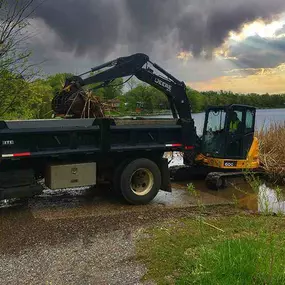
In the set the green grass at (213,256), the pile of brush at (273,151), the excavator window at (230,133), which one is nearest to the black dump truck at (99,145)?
the excavator window at (230,133)

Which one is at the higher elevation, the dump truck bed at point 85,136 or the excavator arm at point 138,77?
the excavator arm at point 138,77

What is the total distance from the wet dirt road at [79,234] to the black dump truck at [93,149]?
0.51 m

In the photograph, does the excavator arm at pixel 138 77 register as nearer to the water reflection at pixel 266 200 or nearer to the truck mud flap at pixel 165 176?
the truck mud flap at pixel 165 176

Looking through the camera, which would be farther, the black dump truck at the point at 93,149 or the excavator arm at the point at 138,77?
the excavator arm at the point at 138,77

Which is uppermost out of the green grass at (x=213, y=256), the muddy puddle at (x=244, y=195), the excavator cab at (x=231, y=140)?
the excavator cab at (x=231, y=140)

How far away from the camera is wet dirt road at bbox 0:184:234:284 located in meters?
5.05

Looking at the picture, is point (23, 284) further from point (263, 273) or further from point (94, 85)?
point (94, 85)

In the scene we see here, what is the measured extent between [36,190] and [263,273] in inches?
202

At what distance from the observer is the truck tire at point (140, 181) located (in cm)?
897

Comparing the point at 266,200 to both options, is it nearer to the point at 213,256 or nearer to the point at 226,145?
the point at 213,256

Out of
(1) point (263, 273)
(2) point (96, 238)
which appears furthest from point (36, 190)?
(1) point (263, 273)

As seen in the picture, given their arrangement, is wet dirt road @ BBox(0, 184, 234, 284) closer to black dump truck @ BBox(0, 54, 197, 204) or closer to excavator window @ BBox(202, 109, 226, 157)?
black dump truck @ BBox(0, 54, 197, 204)

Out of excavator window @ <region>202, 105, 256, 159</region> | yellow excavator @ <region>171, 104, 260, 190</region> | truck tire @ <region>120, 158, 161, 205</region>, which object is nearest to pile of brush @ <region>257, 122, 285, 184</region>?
yellow excavator @ <region>171, 104, 260, 190</region>

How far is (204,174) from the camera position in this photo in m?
13.0
